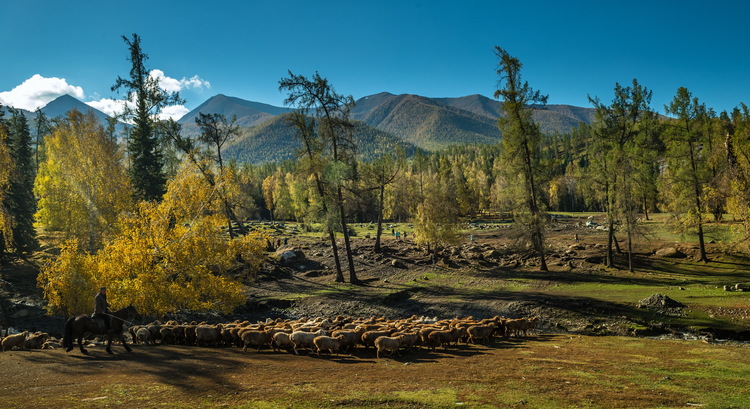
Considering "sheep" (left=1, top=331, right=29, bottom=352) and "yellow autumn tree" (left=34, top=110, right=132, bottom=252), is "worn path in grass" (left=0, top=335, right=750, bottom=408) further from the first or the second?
"yellow autumn tree" (left=34, top=110, right=132, bottom=252)

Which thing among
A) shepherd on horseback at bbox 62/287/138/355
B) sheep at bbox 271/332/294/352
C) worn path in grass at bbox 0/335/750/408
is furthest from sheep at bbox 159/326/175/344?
sheep at bbox 271/332/294/352

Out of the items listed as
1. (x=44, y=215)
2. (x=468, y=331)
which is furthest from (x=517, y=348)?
(x=44, y=215)

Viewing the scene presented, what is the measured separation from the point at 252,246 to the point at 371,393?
15364 mm

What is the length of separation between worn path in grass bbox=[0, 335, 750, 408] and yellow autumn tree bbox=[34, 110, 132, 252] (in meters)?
20.9

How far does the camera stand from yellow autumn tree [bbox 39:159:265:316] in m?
20.1

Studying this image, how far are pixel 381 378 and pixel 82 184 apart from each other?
3430 cm

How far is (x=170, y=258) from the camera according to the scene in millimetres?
21562

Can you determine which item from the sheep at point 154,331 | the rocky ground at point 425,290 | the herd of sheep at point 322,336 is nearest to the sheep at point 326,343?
the herd of sheep at point 322,336

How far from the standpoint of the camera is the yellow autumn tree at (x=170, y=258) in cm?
2012

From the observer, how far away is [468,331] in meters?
18.6

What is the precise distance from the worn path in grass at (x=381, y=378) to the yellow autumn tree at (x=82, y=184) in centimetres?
2093

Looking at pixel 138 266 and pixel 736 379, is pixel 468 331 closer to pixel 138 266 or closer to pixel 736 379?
pixel 736 379

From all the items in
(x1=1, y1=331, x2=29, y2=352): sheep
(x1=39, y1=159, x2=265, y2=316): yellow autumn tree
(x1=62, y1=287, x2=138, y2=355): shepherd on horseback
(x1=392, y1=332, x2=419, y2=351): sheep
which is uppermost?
(x1=39, y1=159, x2=265, y2=316): yellow autumn tree

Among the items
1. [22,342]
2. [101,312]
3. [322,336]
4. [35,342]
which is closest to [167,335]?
[101,312]
